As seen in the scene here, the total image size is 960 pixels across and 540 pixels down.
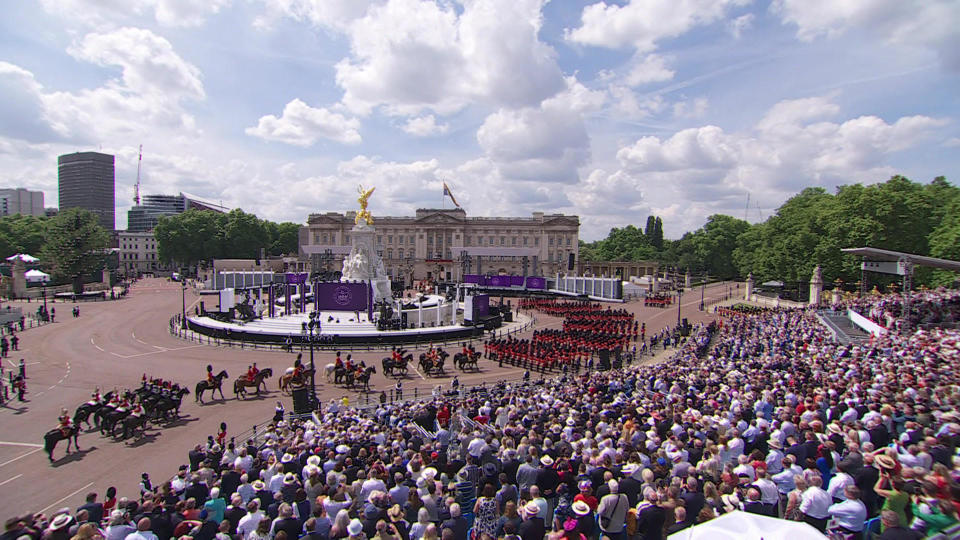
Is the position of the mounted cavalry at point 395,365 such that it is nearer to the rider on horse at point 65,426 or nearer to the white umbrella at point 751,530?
the rider on horse at point 65,426

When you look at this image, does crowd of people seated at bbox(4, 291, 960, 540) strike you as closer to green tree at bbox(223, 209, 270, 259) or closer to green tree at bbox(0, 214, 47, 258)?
green tree at bbox(0, 214, 47, 258)

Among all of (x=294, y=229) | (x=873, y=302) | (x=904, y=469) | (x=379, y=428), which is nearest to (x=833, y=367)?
(x=904, y=469)

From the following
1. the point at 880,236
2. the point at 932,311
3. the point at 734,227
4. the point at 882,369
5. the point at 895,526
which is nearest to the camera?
the point at 895,526

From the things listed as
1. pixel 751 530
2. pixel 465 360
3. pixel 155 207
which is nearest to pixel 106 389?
pixel 465 360

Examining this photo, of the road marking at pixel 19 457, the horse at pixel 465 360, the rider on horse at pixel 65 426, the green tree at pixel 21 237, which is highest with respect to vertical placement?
the green tree at pixel 21 237

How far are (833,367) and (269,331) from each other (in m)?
30.0

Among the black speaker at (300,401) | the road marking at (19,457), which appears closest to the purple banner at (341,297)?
the black speaker at (300,401)

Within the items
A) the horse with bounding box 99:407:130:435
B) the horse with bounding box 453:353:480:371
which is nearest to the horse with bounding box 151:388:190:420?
the horse with bounding box 99:407:130:435

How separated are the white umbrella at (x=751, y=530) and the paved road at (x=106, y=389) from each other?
41.4ft

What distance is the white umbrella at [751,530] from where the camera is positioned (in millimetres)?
3895

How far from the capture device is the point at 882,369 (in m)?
13.3

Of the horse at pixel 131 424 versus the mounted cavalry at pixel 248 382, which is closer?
the horse at pixel 131 424

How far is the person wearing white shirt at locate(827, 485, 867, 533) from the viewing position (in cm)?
533

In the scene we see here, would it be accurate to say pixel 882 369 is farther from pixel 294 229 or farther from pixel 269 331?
pixel 294 229
